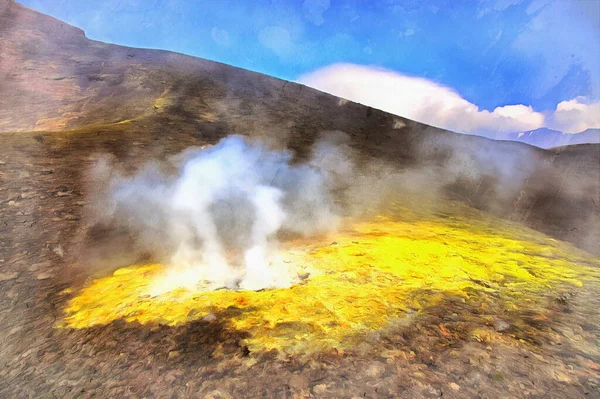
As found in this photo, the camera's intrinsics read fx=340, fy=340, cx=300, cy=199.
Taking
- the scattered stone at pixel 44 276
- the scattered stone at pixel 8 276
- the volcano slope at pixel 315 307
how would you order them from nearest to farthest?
the volcano slope at pixel 315 307 < the scattered stone at pixel 8 276 < the scattered stone at pixel 44 276

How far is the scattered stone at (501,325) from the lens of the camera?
3738mm

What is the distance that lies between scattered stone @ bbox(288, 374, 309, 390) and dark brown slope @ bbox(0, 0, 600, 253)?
355 inches

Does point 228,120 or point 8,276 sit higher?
point 228,120

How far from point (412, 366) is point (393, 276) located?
1.96m

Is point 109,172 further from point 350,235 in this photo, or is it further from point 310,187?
point 350,235

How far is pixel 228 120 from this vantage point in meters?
15.6

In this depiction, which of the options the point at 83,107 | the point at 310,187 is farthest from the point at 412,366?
the point at 83,107

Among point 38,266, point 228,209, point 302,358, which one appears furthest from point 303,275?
point 38,266

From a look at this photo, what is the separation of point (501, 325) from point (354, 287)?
1757 mm

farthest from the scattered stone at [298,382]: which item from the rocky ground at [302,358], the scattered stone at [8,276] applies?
the scattered stone at [8,276]

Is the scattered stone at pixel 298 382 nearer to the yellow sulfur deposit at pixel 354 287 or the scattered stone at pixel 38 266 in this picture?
the yellow sulfur deposit at pixel 354 287

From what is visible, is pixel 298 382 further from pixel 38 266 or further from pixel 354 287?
pixel 38 266

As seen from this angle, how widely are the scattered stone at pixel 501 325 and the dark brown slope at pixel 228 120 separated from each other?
7.49 m

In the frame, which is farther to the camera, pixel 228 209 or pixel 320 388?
pixel 228 209
